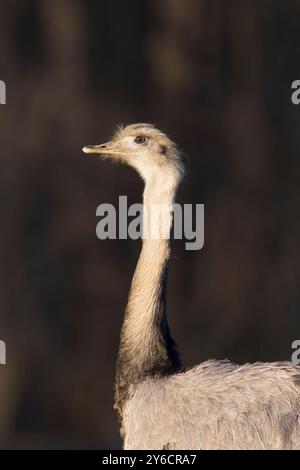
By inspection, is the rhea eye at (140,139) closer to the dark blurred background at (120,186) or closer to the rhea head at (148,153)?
the rhea head at (148,153)

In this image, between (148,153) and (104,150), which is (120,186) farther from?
(148,153)

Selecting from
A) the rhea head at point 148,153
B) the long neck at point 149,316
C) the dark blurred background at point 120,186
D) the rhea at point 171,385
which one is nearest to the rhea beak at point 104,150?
the rhea head at point 148,153

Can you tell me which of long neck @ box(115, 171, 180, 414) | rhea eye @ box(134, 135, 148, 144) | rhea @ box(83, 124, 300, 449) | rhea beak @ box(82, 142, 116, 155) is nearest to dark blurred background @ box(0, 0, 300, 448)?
rhea beak @ box(82, 142, 116, 155)

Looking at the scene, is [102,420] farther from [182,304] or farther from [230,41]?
[230,41]

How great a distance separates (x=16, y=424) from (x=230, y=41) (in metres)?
2.86

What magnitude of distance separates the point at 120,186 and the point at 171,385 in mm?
3874

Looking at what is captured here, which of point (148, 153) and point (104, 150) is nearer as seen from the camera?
point (148, 153)

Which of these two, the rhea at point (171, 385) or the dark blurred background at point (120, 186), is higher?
the dark blurred background at point (120, 186)

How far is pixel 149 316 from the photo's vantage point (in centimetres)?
652

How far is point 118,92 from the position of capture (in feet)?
33.4

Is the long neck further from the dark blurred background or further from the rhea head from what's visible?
the dark blurred background

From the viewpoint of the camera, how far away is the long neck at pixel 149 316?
6492 millimetres

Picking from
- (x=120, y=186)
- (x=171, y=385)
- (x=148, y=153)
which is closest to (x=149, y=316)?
(x=171, y=385)

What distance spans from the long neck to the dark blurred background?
10.7ft
